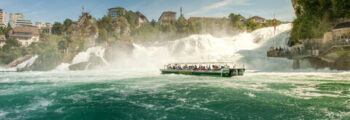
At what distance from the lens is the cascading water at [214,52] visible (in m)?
42.8

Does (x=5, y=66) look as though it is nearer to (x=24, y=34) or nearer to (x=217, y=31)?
(x=24, y=34)

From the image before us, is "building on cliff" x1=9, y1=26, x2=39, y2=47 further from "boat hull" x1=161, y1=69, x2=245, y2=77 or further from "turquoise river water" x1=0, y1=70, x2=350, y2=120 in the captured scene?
"turquoise river water" x1=0, y1=70, x2=350, y2=120

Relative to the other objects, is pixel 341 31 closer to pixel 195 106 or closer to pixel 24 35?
pixel 195 106

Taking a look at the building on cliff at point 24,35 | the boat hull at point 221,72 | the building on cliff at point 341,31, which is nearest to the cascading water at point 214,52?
the building on cliff at point 341,31

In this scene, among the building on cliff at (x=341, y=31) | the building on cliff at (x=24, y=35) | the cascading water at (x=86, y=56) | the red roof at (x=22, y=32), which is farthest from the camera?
the red roof at (x=22, y=32)

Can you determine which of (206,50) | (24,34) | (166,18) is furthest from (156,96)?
(166,18)

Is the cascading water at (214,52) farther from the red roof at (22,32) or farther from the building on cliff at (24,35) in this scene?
the red roof at (22,32)

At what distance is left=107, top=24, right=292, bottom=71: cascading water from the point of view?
42.8 m

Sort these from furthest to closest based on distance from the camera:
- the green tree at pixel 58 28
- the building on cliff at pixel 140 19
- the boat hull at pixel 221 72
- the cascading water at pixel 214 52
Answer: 1. the building on cliff at pixel 140 19
2. the green tree at pixel 58 28
3. the cascading water at pixel 214 52
4. the boat hull at pixel 221 72

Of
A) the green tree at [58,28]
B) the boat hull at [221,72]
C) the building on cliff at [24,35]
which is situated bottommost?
the boat hull at [221,72]

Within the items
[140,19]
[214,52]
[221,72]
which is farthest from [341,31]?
[140,19]

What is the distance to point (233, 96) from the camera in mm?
15641

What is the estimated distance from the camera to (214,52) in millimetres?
51750

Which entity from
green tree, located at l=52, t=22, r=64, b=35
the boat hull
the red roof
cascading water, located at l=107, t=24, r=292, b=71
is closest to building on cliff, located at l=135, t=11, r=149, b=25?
green tree, located at l=52, t=22, r=64, b=35
